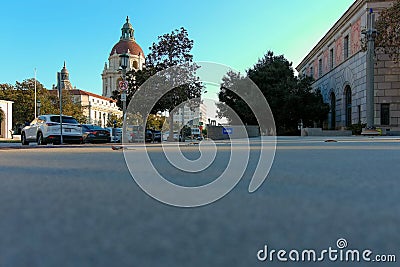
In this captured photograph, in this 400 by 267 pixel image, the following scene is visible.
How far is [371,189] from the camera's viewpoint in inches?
82.4

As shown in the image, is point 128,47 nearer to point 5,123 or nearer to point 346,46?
point 5,123

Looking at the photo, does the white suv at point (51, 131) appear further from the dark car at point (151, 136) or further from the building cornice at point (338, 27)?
the building cornice at point (338, 27)

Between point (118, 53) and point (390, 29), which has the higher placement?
point (118, 53)

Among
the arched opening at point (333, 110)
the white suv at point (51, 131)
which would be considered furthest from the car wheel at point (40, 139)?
the arched opening at point (333, 110)

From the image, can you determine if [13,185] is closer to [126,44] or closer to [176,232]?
[176,232]

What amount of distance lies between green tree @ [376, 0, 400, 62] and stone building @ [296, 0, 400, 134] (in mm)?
1374

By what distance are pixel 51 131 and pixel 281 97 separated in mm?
22488

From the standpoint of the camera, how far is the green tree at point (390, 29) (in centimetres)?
2066

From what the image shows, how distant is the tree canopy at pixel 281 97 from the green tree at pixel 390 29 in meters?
9.35

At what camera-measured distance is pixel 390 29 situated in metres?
21.7

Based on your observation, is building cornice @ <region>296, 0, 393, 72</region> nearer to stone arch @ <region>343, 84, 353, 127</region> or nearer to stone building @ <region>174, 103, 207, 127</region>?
stone arch @ <region>343, 84, 353, 127</region>

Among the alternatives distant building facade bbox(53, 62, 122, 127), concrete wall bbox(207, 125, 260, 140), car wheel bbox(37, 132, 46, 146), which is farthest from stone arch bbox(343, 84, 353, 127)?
distant building facade bbox(53, 62, 122, 127)

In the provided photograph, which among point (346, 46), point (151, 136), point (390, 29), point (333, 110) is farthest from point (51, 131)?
point (333, 110)

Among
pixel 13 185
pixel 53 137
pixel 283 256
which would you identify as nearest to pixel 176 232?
pixel 283 256
